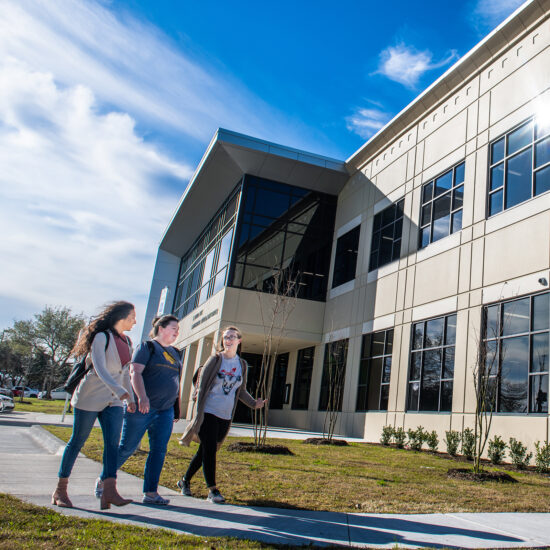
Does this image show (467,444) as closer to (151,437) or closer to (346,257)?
(151,437)

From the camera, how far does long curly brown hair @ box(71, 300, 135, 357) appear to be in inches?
191

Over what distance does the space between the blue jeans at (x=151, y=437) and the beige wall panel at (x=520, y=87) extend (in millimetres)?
12841

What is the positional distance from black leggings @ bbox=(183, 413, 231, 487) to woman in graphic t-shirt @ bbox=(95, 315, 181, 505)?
0.39 m

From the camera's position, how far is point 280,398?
2639 cm

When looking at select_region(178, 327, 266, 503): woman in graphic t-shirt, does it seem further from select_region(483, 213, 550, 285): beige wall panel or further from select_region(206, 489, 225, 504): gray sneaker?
select_region(483, 213, 550, 285): beige wall panel

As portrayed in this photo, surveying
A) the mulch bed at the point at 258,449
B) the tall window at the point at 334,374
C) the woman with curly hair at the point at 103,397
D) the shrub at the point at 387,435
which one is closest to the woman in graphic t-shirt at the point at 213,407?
the woman with curly hair at the point at 103,397

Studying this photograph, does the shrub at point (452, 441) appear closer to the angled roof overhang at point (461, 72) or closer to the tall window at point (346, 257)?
the tall window at point (346, 257)

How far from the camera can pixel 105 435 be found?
4.76 meters

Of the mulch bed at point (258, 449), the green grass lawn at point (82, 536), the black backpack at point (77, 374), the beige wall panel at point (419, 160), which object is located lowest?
the green grass lawn at point (82, 536)

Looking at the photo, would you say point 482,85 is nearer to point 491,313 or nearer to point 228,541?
point 491,313

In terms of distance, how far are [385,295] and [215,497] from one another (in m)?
14.5

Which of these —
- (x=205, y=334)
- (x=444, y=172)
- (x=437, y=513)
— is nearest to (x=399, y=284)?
(x=444, y=172)

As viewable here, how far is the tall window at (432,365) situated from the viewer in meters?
14.9

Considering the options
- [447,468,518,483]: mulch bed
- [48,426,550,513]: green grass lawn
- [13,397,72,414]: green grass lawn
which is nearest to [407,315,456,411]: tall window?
[48,426,550,513]: green grass lawn
